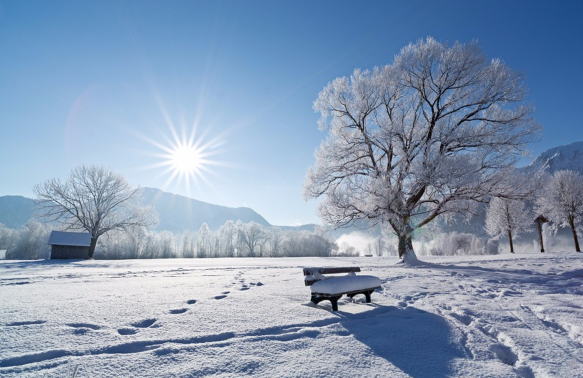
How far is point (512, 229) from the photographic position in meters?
30.5

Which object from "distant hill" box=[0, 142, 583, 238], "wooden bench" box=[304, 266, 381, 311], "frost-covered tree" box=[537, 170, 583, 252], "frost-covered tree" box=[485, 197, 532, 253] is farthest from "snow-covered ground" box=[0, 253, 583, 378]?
"distant hill" box=[0, 142, 583, 238]

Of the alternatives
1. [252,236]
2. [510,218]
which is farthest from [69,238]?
[510,218]

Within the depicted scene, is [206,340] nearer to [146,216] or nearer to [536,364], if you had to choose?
[536,364]

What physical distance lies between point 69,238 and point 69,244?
711mm

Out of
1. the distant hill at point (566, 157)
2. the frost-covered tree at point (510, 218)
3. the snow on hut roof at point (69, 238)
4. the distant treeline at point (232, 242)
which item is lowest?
the distant treeline at point (232, 242)

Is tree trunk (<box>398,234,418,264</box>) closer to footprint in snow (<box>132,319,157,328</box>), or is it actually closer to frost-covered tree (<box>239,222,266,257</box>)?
footprint in snow (<box>132,319,157,328</box>)

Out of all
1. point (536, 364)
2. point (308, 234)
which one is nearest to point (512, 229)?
point (536, 364)

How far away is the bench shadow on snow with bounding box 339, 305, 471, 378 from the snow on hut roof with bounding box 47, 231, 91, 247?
115ft

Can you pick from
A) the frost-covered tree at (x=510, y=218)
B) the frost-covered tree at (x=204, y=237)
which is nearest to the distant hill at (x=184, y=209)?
the frost-covered tree at (x=204, y=237)

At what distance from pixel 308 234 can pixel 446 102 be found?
55.3m

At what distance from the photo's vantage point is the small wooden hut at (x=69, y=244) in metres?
28.0

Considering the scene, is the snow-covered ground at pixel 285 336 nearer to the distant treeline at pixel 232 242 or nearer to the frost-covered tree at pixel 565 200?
the frost-covered tree at pixel 565 200

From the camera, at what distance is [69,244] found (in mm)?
28547

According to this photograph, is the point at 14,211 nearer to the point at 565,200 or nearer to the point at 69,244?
the point at 69,244
